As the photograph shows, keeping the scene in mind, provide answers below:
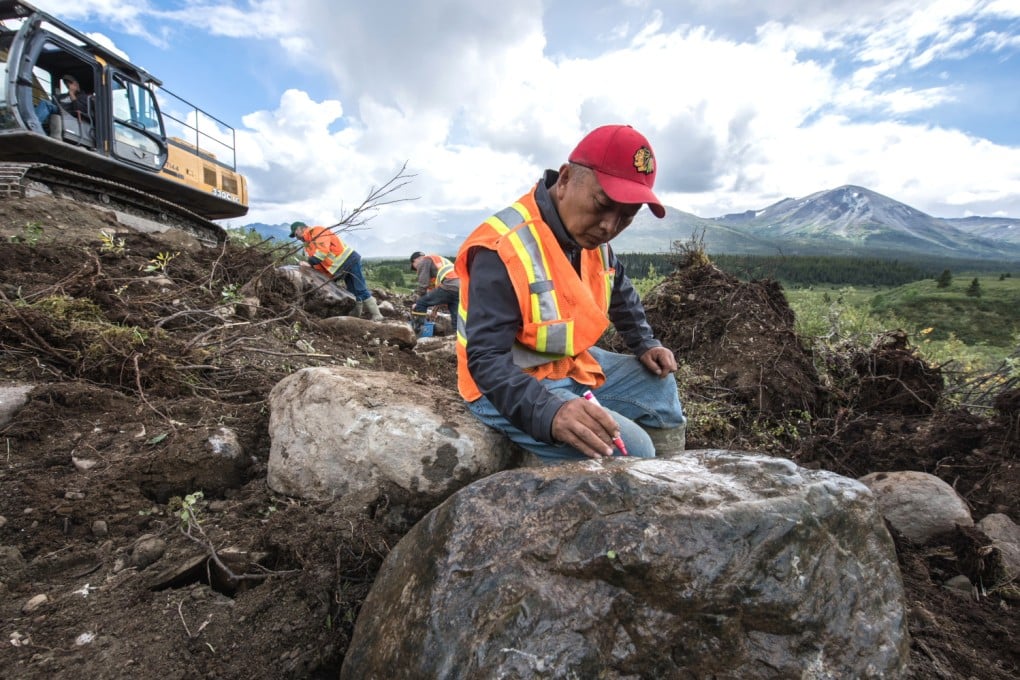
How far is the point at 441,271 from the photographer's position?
9.40 m

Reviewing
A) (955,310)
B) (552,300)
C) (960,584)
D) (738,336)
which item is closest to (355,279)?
(738,336)

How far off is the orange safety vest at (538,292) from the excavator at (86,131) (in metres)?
8.03

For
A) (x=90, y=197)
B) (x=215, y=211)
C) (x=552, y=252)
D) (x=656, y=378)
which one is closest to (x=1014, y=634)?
(x=656, y=378)

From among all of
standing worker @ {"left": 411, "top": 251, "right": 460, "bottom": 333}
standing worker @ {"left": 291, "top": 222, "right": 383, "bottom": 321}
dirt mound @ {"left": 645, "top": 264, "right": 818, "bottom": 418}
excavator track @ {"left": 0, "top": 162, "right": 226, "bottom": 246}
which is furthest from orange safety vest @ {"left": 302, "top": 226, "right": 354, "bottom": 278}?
dirt mound @ {"left": 645, "top": 264, "right": 818, "bottom": 418}

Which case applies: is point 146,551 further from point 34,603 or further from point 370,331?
point 370,331

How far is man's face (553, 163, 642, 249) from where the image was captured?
7.29 feet

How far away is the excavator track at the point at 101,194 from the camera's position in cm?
710

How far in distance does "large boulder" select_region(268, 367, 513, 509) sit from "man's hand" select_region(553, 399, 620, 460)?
0.57 meters

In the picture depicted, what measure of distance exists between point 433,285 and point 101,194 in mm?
5542

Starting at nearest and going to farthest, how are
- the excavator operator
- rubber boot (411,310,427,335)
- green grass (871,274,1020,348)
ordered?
the excavator operator, rubber boot (411,310,427,335), green grass (871,274,1020,348)

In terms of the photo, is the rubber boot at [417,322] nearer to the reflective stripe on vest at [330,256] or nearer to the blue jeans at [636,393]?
the reflective stripe on vest at [330,256]

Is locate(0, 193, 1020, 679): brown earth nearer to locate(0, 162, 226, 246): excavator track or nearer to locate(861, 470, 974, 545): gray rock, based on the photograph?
locate(861, 470, 974, 545): gray rock

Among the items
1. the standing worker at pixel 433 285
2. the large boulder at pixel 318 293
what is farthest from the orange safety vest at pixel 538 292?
the large boulder at pixel 318 293

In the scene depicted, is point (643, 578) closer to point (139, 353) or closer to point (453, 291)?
point (139, 353)
